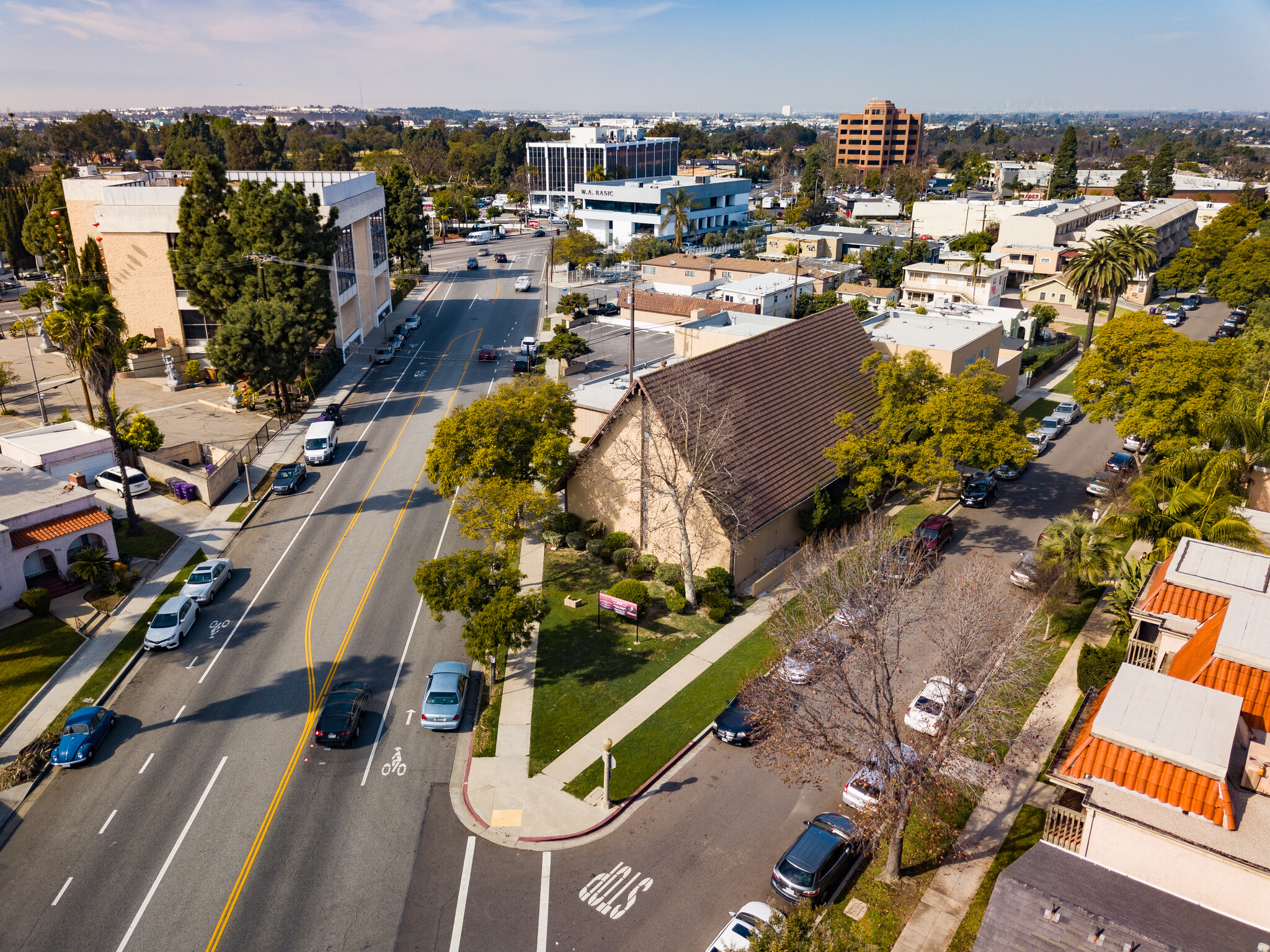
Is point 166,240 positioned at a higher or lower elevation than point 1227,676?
higher

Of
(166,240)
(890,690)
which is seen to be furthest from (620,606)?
(166,240)

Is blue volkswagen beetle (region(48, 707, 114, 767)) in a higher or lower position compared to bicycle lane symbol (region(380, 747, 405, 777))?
higher

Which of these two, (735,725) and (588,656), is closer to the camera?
(735,725)

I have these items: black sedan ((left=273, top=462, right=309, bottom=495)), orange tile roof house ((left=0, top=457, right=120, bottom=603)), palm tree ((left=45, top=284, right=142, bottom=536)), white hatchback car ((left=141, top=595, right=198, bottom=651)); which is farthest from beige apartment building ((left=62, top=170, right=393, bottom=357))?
white hatchback car ((left=141, top=595, right=198, bottom=651))

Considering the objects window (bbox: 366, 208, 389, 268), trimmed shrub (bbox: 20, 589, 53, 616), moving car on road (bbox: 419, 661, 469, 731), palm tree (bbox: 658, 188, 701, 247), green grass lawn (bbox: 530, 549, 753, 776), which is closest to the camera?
moving car on road (bbox: 419, 661, 469, 731)

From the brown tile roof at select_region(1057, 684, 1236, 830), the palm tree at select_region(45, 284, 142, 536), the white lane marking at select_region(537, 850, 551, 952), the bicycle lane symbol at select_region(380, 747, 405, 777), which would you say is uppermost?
the palm tree at select_region(45, 284, 142, 536)

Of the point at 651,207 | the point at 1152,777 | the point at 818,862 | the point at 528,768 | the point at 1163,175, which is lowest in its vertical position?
the point at 528,768

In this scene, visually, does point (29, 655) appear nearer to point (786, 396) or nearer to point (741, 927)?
point (741, 927)

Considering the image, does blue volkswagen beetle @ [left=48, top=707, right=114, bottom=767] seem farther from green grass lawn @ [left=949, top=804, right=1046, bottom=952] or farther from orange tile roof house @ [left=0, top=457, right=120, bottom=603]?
green grass lawn @ [left=949, top=804, right=1046, bottom=952]

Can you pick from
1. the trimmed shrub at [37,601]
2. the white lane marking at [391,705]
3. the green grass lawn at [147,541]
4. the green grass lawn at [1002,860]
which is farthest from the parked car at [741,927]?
the green grass lawn at [147,541]
